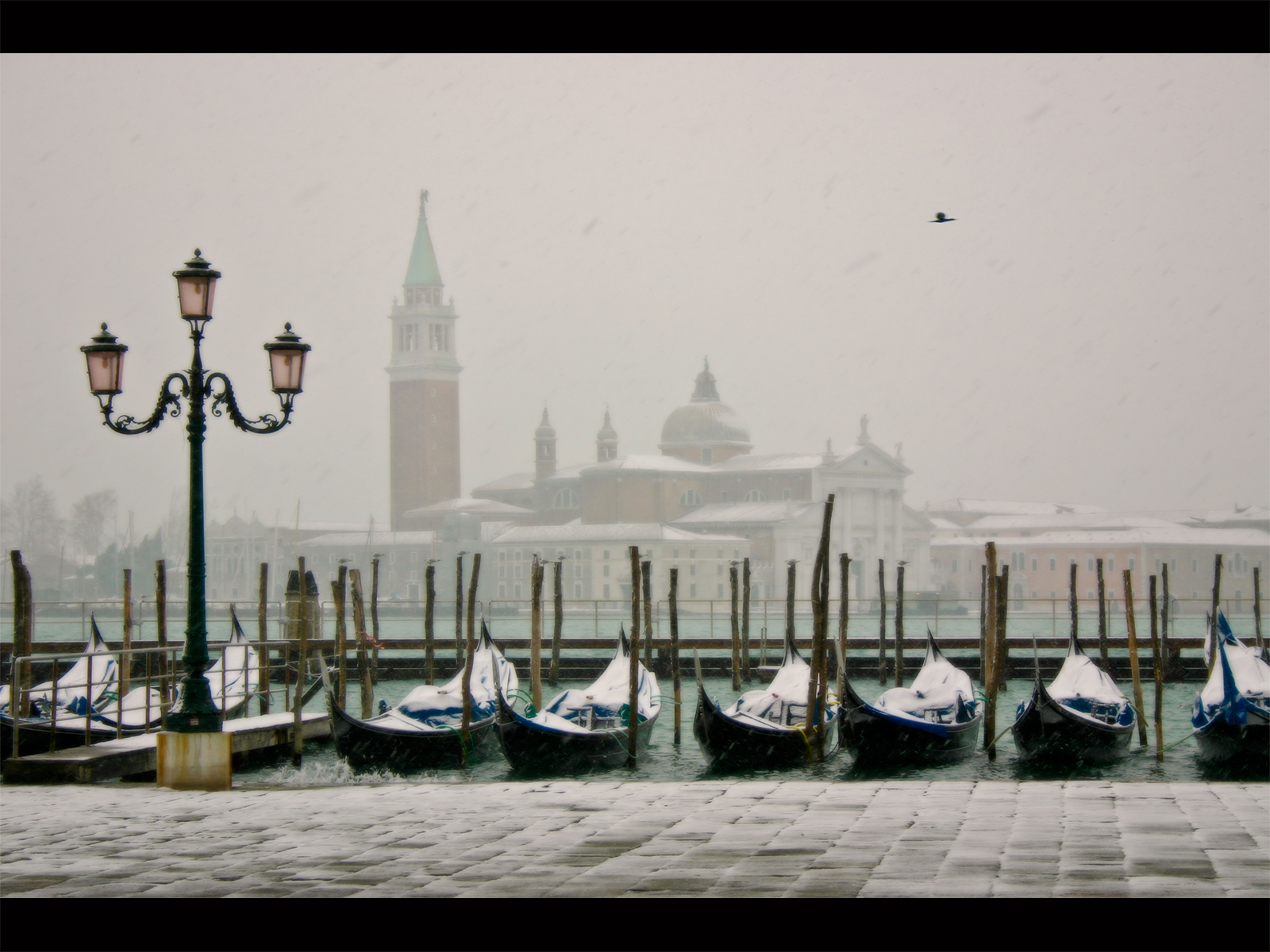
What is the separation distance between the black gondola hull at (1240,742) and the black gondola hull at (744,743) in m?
2.66

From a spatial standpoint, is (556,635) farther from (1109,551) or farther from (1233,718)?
(1109,551)

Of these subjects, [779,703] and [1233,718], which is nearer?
[1233,718]

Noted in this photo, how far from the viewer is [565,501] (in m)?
49.6

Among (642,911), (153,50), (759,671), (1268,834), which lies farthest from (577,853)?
(759,671)

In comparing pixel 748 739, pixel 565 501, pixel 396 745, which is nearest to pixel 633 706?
pixel 748 739

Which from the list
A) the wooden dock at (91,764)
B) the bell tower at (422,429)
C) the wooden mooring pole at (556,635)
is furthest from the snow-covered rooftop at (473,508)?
the wooden dock at (91,764)

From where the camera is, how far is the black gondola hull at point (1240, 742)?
9.69m

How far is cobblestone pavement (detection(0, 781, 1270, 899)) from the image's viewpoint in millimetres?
2879

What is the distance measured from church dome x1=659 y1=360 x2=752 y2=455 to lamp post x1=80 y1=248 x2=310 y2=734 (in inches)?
1763

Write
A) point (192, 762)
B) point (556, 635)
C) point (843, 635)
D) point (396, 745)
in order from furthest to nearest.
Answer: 1. point (556, 635)
2. point (843, 635)
3. point (396, 745)
4. point (192, 762)

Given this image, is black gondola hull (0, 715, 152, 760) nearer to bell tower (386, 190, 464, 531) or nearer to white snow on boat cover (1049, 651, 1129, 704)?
white snow on boat cover (1049, 651, 1129, 704)

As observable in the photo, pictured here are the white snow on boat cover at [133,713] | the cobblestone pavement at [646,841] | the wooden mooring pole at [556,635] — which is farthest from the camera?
the wooden mooring pole at [556,635]

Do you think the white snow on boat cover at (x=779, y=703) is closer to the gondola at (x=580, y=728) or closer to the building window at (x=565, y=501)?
the gondola at (x=580, y=728)

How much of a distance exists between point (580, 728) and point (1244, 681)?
449cm
